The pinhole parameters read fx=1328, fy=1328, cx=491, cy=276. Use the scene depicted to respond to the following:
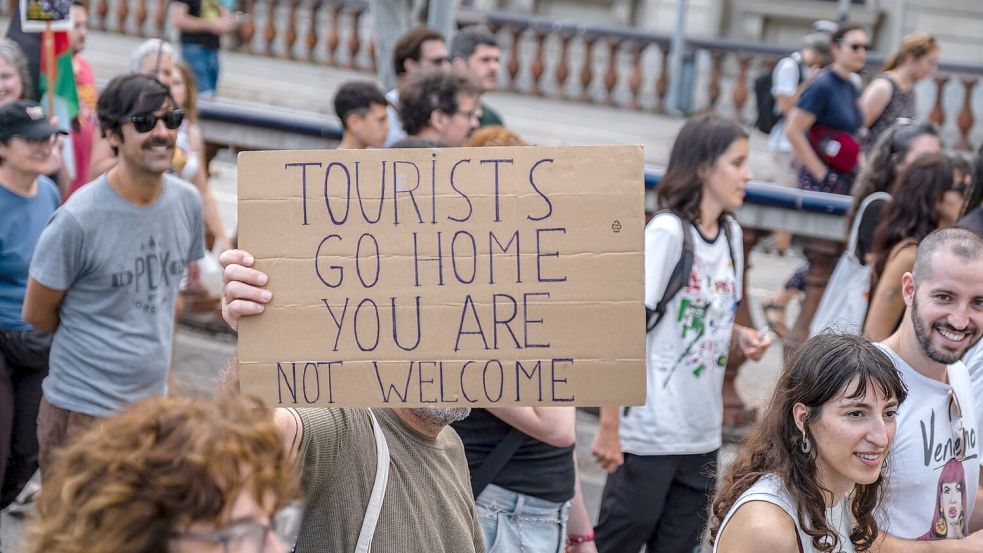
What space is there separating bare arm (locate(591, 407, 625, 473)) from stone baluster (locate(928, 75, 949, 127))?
12059 mm

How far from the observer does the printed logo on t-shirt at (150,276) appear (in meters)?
4.55

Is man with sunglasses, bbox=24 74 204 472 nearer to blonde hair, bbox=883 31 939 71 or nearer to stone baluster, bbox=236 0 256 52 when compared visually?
blonde hair, bbox=883 31 939 71

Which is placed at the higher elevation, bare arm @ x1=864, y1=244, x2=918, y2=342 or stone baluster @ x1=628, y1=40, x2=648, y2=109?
bare arm @ x1=864, y1=244, x2=918, y2=342

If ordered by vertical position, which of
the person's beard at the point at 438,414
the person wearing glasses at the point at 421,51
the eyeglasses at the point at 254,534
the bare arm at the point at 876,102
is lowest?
the person's beard at the point at 438,414

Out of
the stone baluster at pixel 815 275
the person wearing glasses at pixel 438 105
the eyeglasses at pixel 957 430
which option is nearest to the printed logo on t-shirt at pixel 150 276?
the person wearing glasses at pixel 438 105

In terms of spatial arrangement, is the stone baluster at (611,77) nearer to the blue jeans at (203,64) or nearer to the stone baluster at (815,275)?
the blue jeans at (203,64)

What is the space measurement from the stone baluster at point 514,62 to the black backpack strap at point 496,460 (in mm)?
15283

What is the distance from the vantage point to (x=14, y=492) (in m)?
4.89

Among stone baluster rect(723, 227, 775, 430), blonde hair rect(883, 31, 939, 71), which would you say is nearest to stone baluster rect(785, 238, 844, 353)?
stone baluster rect(723, 227, 775, 430)

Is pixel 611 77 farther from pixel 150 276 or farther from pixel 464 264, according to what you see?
pixel 464 264

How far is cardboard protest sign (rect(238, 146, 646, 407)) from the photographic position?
2.80 m

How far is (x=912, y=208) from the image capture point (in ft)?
16.0

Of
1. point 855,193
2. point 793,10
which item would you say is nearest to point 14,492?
point 855,193

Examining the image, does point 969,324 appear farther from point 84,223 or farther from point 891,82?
point 891,82
